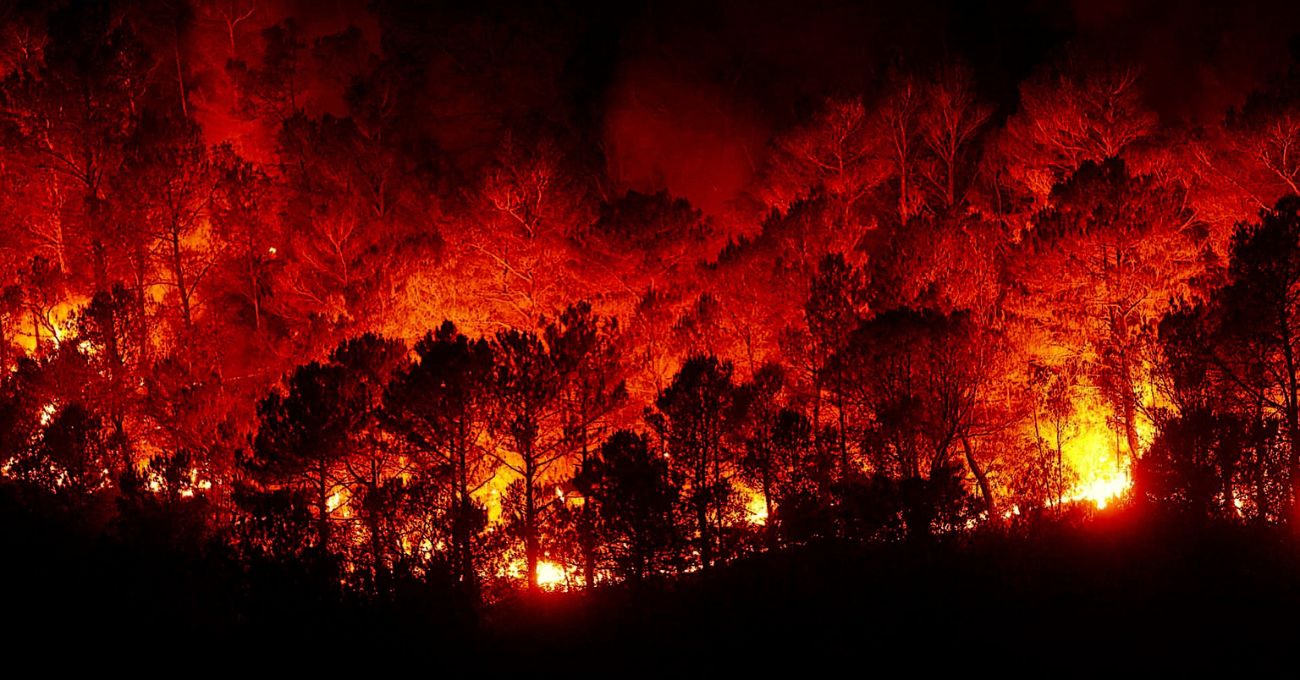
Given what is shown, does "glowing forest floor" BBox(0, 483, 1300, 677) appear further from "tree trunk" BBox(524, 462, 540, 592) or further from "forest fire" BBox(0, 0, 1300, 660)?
"tree trunk" BBox(524, 462, 540, 592)

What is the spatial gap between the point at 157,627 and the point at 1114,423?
17.5 meters

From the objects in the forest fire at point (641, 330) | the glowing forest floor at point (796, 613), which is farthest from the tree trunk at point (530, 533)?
the glowing forest floor at point (796, 613)

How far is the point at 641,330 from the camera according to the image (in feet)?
70.6

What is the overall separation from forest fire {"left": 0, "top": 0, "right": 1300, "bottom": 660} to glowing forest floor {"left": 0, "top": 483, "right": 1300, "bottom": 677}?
45 centimetres

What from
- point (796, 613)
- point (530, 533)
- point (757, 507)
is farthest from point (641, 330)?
point (796, 613)

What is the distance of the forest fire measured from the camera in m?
15.3

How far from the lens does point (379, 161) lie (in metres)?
30.0

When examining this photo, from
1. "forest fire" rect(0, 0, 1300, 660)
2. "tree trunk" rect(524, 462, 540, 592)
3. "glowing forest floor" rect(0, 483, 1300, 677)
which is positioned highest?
"forest fire" rect(0, 0, 1300, 660)

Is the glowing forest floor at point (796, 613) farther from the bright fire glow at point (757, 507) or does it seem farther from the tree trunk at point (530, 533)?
the bright fire glow at point (757, 507)

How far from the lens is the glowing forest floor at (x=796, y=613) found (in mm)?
8594

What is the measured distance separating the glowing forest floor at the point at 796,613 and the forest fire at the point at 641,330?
452 mm

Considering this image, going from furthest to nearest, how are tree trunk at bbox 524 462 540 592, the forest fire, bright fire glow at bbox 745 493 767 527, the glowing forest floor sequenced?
bright fire glow at bbox 745 493 767 527, tree trunk at bbox 524 462 540 592, the forest fire, the glowing forest floor

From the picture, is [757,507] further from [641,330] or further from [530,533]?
[530,533]

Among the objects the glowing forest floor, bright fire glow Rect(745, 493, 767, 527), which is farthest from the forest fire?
the glowing forest floor
